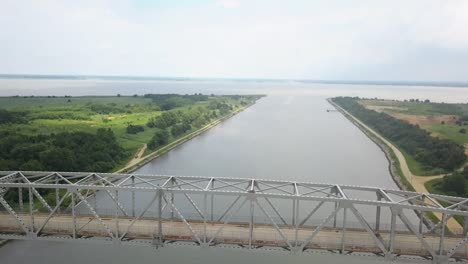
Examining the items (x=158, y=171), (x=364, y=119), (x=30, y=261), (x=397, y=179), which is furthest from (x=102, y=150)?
(x=364, y=119)

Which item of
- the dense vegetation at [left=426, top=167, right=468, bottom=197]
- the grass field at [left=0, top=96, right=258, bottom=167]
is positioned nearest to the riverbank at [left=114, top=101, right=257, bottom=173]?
the grass field at [left=0, top=96, right=258, bottom=167]

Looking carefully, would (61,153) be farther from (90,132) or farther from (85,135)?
(90,132)

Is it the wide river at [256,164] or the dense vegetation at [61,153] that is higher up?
the dense vegetation at [61,153]

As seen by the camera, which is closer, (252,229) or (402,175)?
(252,229)

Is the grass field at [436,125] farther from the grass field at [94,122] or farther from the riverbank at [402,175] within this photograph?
the grass field at [94,122]

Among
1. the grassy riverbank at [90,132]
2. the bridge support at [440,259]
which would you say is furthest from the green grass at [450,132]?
the bridge support at [440,259]

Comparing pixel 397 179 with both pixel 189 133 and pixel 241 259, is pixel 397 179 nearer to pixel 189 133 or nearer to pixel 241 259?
pixel 241 259

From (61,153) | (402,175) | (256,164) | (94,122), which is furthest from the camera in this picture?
(94,122)

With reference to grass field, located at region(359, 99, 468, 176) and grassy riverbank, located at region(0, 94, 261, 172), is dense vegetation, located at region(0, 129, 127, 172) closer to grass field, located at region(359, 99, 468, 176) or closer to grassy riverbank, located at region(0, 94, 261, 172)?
grassy riverbank, located at region(0, 94, 261, 172)

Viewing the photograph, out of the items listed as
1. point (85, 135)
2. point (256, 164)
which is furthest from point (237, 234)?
point (85, 135)

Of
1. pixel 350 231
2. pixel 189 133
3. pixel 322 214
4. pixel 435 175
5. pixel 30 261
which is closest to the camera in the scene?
pixel 350 231

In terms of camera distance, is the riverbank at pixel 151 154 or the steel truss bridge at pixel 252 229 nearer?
the steel truss bridge at pixel 252 229
